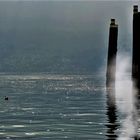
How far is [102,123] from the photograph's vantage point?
49.4m

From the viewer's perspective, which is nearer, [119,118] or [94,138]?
[94,138]

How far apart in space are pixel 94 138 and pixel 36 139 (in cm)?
352

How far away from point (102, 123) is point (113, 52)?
30.6 ft

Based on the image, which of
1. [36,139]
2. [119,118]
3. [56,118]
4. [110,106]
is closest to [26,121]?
[56,118]

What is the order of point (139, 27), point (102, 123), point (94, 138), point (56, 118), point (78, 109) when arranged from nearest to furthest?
point (139, 27) → point (94, 138) → point (102, 123) → point (56, 118) → point (78, 109)

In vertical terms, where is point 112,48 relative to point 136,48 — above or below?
above

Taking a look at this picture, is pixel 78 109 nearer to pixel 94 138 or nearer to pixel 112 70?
pixel 112 70

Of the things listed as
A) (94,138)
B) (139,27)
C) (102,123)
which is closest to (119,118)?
(102,123)

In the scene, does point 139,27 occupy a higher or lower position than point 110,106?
higher

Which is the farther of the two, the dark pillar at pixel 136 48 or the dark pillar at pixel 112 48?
the dark pillar at pixel 112 48

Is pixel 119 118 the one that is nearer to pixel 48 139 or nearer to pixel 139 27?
pixel 48 139

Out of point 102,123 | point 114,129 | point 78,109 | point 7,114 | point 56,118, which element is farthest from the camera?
point 78,109

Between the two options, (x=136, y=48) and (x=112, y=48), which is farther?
(x=112, y=48)

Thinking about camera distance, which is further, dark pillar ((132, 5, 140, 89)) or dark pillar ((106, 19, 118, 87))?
dark pillar ((106, 19, 118, 87))
